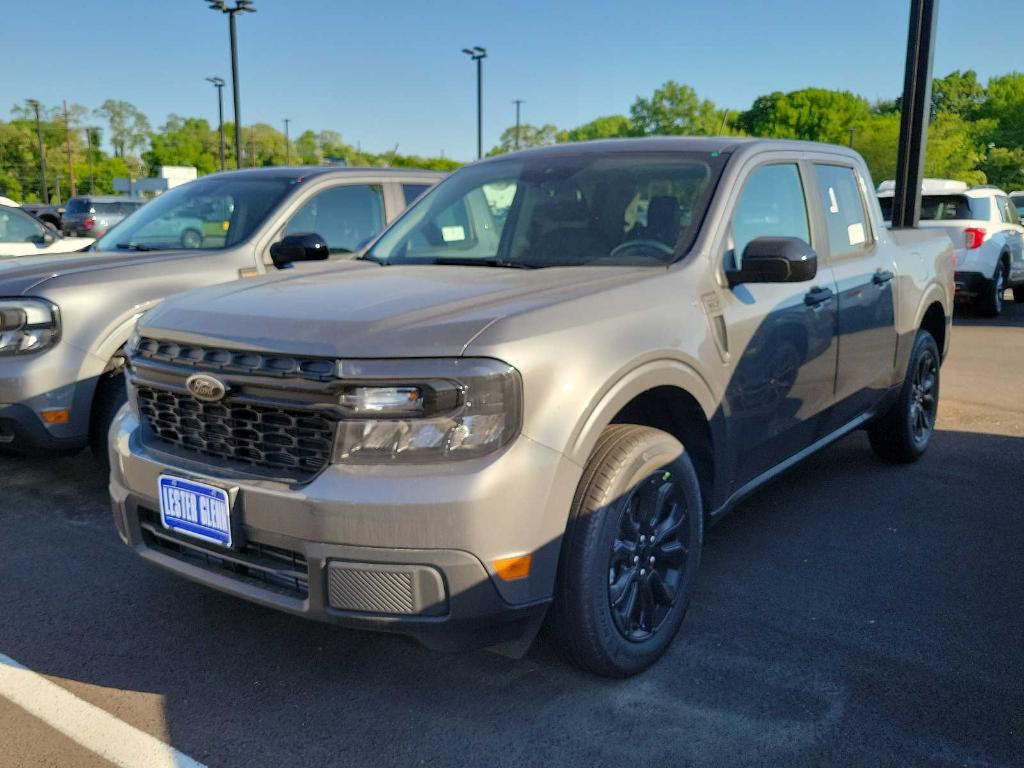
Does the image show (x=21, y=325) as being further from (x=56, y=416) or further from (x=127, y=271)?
(x=127, y=271)

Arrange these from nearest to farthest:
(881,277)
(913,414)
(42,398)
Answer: (42,398)
(881,277)
(913,414)

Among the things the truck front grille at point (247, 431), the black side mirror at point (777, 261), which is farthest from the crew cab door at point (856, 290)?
the truck front grille at point (247, 431)

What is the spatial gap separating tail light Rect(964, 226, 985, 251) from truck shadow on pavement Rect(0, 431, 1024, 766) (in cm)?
934

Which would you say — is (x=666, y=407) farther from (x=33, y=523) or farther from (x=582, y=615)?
(x=33, y=523)

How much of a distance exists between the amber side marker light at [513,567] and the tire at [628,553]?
8.3 inches

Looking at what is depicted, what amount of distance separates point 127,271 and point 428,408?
3085 mm

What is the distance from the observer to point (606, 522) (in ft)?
9.34

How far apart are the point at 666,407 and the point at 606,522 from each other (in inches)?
27.9

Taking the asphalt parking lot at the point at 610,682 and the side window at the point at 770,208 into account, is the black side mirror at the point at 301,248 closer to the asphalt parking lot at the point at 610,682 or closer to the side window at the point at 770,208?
the asphalt parking lot at the point at 610,682

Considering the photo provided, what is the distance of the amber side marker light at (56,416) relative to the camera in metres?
4.62

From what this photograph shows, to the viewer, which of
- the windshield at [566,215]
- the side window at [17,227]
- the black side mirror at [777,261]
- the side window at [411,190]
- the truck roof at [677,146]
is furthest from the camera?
the side window at [17,227]

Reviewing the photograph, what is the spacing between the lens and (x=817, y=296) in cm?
407

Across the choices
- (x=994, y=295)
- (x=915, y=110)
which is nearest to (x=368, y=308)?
(x=915, y=110)

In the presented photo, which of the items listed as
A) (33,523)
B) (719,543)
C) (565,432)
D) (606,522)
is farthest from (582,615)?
(33,523)
